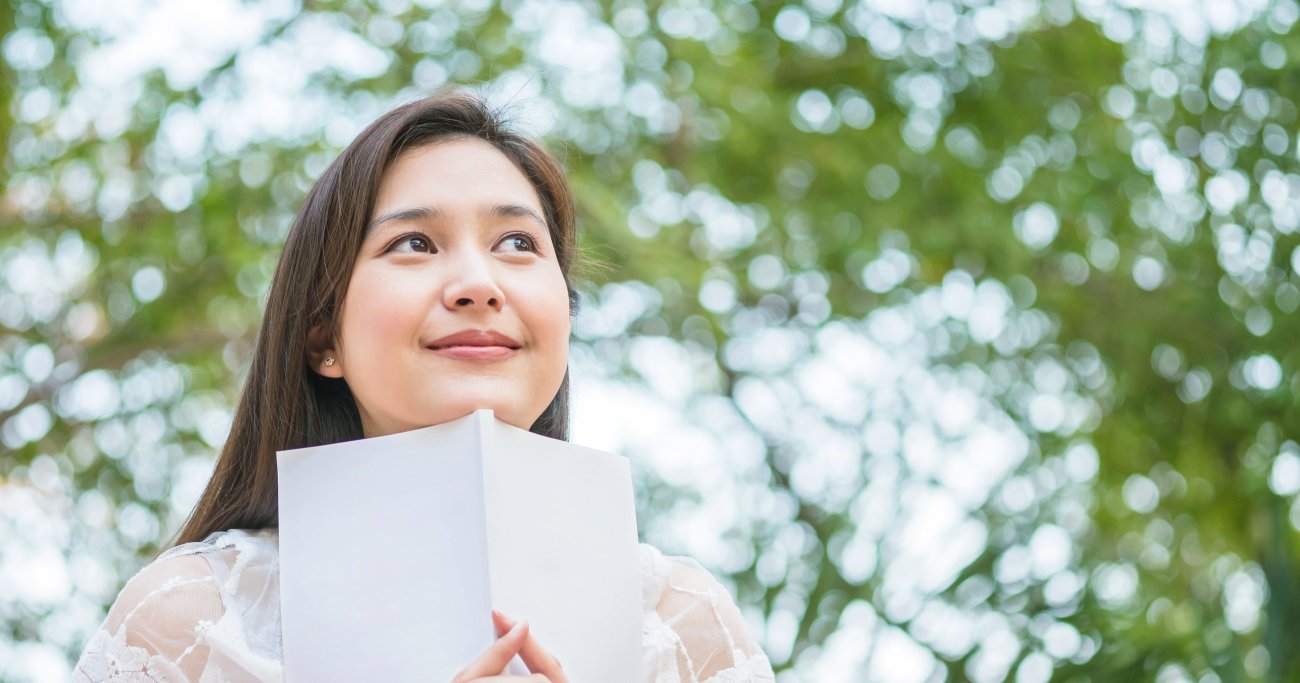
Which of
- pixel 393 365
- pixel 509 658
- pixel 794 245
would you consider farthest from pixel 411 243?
pixel 794 245

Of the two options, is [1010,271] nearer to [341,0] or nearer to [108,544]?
[341,0]

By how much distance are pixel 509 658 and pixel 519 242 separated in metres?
0.45

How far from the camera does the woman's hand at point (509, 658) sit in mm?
1216

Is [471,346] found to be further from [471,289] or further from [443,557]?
[443,557]

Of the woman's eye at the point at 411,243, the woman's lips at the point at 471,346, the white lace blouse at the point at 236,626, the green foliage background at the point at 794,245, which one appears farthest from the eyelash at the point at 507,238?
the green foliage background at the point at 794,245

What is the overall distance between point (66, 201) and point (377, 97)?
1119 mm

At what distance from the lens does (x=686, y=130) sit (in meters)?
4.37

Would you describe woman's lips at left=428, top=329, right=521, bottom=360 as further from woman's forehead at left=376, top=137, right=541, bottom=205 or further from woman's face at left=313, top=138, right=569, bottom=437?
woman's forehead at left=376, top=137, right=541, bottom=205

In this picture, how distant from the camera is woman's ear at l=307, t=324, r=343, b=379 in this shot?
1529 millimetres

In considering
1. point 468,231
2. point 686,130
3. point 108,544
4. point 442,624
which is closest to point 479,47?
point 686,130

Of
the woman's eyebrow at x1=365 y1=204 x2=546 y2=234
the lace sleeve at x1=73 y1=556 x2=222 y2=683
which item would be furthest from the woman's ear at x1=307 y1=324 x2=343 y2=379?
the lace sleeve at x1=73 y1=556 x2=222 y2=683

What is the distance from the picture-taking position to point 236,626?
1.38 meters

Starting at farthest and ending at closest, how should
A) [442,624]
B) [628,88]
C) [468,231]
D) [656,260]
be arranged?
[628,88]
[656,260]
[468,231]
[442,624]

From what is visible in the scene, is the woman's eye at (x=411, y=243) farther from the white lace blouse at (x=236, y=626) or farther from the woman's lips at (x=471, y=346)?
the white lace blouse at (x=236, y=626)
